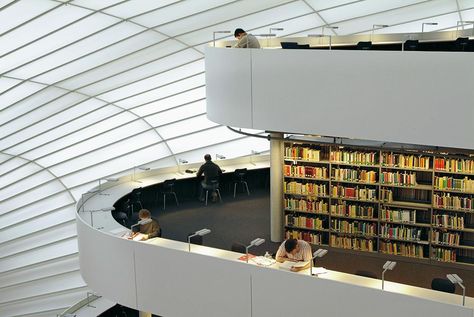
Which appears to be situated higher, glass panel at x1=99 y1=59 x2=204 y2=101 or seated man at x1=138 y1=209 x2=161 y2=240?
glass panel at x1=99 y1=59 x2=204 y2=101

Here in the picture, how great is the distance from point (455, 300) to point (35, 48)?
15.8m

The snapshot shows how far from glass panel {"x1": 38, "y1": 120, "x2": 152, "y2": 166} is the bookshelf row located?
54.3ft

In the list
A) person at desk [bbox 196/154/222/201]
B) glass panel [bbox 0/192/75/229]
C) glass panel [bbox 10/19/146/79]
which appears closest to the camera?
person at desk [bbox 196/154/222/201]

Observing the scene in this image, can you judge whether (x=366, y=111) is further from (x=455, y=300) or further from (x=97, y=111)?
(x=97, y=111)

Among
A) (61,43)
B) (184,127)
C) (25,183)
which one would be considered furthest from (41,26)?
(25,183)

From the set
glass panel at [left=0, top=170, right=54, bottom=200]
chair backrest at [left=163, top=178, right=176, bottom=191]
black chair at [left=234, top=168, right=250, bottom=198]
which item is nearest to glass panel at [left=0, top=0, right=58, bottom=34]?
chair backrest at [left=163, top=178, right=176, bottom=191]

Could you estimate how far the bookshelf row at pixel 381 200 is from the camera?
1403 cm

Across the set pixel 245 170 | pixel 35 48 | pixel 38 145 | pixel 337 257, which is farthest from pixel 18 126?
pixel 337 257

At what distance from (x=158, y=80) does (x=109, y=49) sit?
4578mm

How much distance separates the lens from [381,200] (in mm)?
14805

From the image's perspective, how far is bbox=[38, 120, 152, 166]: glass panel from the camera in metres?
30.5

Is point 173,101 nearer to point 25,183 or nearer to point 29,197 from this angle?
point 25,183

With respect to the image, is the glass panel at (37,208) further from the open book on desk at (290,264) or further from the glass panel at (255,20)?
the open book on desk at (290,264)

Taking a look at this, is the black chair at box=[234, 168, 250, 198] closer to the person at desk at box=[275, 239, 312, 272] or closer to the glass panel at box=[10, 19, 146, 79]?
the glass panel at box=[10, 19, 146, 79]
